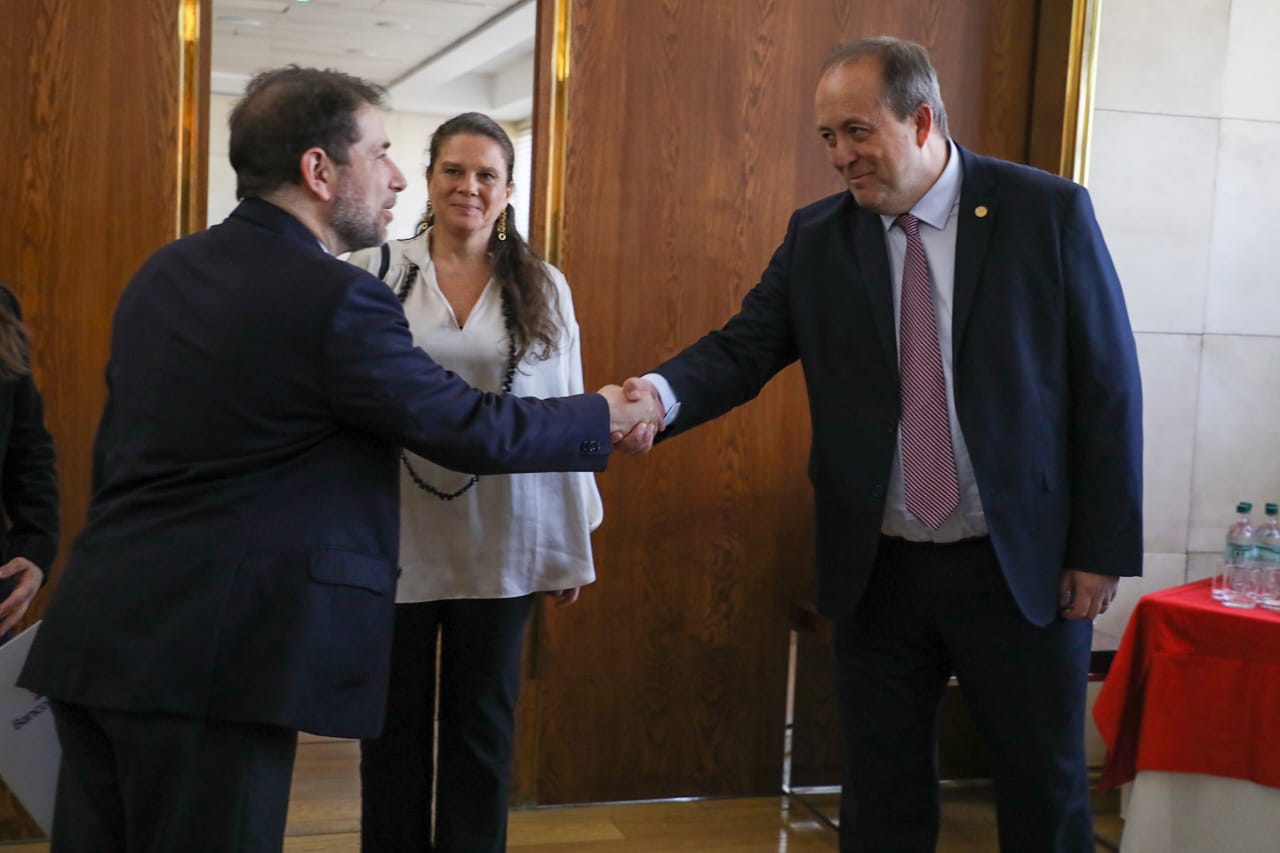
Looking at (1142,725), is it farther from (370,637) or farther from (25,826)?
(25,826)

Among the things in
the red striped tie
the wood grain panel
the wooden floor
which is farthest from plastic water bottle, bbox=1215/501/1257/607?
the wood grain panel

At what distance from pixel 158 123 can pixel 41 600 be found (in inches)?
46.5

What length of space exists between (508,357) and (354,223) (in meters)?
0.80

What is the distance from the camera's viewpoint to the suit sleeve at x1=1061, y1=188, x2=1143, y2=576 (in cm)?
223

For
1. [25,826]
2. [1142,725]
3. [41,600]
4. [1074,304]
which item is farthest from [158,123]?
[1142,725]

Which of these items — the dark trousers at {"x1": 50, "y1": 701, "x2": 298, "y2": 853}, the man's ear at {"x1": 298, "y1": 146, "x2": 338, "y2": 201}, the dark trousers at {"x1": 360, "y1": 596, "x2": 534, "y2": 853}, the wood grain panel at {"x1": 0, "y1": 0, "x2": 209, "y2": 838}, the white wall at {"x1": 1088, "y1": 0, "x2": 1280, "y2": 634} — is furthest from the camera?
the white wall at {"x1": 1088, "y1": 0, "x2": 1280, "y2": 634}

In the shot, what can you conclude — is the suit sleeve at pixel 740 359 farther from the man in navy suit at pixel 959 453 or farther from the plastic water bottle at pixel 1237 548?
the plastic water bottle at pixel 1237 548

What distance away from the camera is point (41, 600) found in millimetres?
3326

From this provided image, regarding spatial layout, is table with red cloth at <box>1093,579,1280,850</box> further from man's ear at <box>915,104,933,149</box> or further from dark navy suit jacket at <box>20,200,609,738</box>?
dark navy suit jacket at <box>20,200,609,738</box>

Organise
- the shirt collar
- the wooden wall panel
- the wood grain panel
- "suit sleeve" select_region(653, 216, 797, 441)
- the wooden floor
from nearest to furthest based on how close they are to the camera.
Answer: the shirt collar
"suit sleeve" select_region(653, 216, 797, 441)
the wood grain panel
the wooden floor
the wooden wall panel

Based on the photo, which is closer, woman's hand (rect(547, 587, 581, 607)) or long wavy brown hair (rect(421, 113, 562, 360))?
long wavy brown hair (rect(421, 113, 562, 360))

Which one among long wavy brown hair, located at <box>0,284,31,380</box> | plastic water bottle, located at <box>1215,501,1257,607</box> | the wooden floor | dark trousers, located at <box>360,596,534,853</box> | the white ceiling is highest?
the white ceiling

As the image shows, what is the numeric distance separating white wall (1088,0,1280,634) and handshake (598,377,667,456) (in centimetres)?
188

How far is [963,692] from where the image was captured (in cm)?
233
